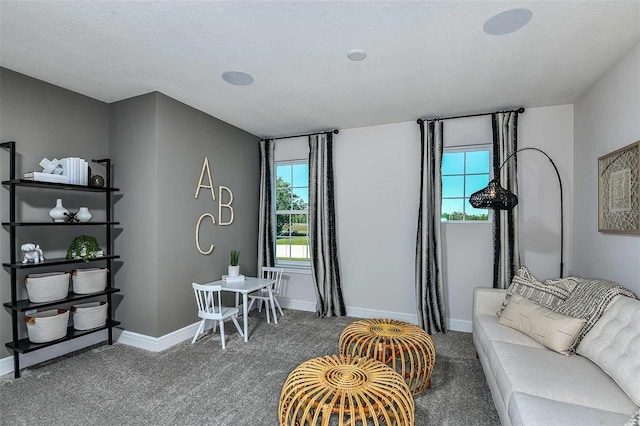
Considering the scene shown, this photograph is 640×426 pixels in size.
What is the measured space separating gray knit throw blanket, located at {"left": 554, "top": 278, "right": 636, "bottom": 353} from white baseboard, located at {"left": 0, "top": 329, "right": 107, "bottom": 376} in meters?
4.33

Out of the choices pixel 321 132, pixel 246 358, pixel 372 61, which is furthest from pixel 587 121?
pixel 246 358

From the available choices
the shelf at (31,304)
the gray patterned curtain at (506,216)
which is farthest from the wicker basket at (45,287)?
the gray patterned curtain at (506,216)

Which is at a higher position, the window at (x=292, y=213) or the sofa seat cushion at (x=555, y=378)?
the window at (x=292, y=213)

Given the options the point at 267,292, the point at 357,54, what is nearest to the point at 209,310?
the point at 267,292

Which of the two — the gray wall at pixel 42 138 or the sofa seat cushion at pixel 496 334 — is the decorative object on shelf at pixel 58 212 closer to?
the gray wall at pixel 42 138

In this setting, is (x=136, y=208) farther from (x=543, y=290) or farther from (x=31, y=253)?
(x=543, y=290)

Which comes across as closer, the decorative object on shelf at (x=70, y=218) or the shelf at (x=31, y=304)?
the shelf at (x=31, y=304)

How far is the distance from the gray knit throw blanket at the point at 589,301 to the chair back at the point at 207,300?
3.03 meters

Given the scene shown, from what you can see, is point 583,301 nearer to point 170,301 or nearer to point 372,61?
point 372,61

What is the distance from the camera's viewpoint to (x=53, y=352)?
3.07 meters

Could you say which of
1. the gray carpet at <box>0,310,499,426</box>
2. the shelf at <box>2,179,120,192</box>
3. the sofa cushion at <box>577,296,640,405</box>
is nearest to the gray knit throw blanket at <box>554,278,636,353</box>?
the sofa cushion at <box>577,296,640,405</box>

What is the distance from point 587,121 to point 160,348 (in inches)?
190

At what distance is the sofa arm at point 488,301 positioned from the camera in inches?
121

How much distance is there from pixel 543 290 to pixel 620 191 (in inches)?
38.5
